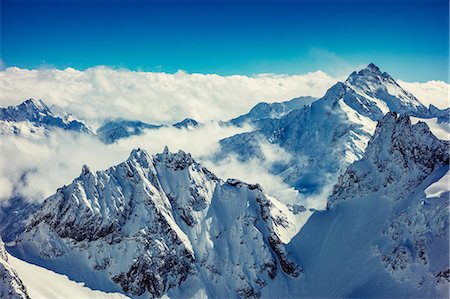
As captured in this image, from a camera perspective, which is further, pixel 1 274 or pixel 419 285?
pixel 419 285

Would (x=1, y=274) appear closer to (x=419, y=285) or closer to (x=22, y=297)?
(x=22, y=297)

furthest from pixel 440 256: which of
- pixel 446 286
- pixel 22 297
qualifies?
pixel 22 297

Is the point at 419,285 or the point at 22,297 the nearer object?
the point at 22,297

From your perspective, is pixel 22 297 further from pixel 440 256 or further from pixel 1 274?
pixel 440 256

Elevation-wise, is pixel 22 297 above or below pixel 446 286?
above

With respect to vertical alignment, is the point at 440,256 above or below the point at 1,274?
below

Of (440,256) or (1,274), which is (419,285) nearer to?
(440,256)

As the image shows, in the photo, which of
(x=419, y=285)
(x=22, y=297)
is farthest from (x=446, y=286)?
(x=22, y=297)

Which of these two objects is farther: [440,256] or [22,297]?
[440,256]
